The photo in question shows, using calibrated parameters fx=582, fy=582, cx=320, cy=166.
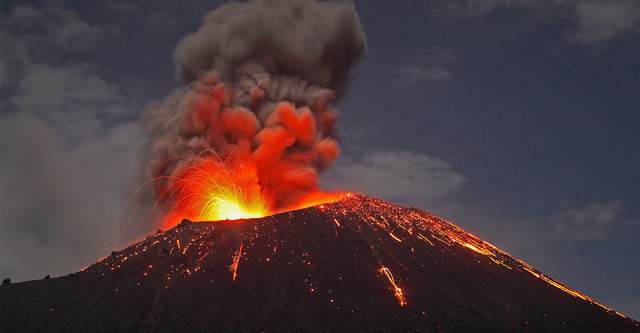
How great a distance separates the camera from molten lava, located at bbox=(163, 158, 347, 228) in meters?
38.7

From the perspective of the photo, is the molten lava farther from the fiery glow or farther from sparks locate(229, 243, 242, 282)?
sparks locate(229, 243, 242, 282)

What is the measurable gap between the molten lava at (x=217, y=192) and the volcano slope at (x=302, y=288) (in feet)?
22.8

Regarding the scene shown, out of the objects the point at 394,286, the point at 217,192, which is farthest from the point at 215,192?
the point at 394,286

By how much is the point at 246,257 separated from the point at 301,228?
4.27 metres

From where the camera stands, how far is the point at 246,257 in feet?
91.4

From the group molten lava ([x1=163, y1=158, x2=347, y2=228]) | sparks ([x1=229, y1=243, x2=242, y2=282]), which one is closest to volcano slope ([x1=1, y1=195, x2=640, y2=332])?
sparks ([x1=229, y1=243, x2=242, y2=282])

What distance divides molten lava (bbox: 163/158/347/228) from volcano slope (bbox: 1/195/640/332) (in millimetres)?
6958

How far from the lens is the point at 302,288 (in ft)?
83.6

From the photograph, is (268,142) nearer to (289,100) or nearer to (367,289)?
(289,100)

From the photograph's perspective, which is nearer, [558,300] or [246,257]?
[246,257]

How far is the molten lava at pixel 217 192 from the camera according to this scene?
3869 centimetres

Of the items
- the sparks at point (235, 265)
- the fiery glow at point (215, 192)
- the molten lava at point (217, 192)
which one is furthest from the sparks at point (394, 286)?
the fiery glow at point (215, 192)

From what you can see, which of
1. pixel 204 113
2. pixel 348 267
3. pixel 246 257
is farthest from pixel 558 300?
pixel 204 113

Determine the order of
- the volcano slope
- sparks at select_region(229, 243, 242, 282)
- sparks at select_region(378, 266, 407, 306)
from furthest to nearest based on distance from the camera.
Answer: sparks at select_region(229, 243, 242, 282), sparks at select_region(378, 266, 407, 306), the volcano slope
